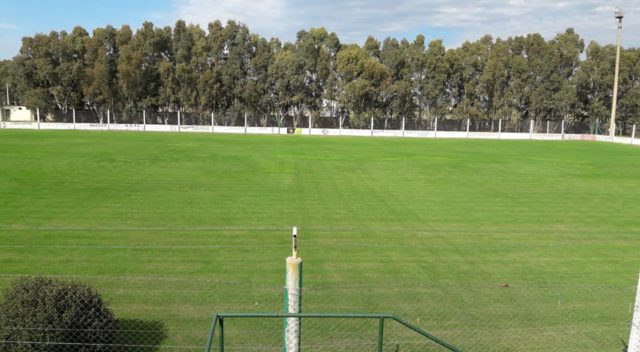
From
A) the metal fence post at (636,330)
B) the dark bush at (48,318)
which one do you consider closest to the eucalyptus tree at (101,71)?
the dark bush at (48,318)

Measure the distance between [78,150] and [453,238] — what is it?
28324 millimetres

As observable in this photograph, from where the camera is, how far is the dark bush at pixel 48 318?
6.08 metres

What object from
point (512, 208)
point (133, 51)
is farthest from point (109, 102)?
point (512, 208)

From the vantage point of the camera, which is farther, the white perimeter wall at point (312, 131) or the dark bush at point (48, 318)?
the white perimeter wall at point (312, 131)

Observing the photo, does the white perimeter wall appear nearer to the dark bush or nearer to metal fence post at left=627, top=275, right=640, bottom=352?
the dark bush

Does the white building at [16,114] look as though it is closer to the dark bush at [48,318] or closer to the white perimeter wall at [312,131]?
the white perimeter wall at [312,131]

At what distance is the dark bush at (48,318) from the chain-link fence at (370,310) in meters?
0.05

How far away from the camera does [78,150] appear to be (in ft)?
112

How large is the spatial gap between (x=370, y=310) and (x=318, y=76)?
69.0 meters

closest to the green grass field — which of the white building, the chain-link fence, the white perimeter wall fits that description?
the chain-link fence

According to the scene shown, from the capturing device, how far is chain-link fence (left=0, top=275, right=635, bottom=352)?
7766mm

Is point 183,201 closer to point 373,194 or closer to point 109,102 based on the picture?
point 373,194

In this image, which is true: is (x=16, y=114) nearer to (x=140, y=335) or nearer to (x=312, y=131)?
(x=312, y=131)

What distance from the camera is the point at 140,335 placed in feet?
26.0
